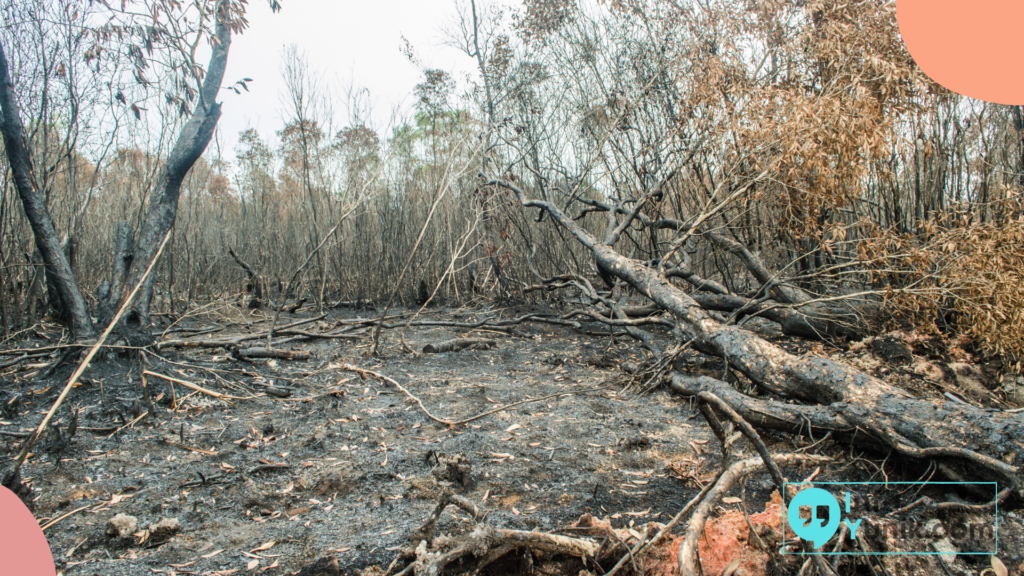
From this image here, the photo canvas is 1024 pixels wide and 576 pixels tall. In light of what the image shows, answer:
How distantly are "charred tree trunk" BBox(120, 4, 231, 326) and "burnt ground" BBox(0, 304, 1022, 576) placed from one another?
559mm

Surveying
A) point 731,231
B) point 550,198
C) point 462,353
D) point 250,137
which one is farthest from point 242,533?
point 250,137

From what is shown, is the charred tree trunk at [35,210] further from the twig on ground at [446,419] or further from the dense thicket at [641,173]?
the twig on ground at [446,419]

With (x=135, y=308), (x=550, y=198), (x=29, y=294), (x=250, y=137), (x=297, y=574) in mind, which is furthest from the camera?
(x=250, y=137)

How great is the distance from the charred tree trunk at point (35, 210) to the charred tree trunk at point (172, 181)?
0.98 ft

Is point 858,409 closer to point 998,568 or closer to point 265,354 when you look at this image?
point 998,568

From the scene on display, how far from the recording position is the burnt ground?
5.66 feet

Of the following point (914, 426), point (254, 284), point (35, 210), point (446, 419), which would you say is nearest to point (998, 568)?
point (914, 426)

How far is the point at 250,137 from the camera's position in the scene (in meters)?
8.66

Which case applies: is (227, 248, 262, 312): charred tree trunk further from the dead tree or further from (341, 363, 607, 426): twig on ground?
the dead tree

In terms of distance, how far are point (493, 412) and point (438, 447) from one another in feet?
1.79

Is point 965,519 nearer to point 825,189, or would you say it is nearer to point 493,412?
point 493,412

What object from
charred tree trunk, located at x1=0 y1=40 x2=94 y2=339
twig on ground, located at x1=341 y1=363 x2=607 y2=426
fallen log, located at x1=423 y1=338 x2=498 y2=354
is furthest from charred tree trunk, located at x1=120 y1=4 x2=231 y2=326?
fallen log, located at x1=423 y1=338 x2=498 y2=354

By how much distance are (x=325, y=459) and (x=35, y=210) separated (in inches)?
111

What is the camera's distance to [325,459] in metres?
2.45
